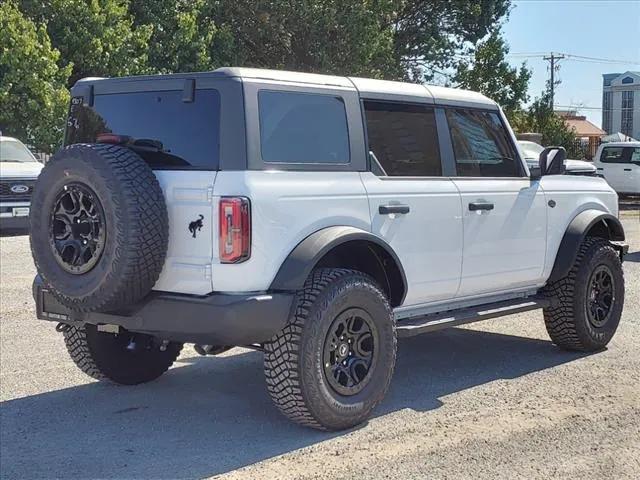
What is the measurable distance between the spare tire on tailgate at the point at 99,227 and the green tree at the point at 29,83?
16.6 m

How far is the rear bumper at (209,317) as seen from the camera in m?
Answer: 4.38

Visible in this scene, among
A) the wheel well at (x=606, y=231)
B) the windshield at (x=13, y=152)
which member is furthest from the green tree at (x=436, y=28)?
the wheel well at (x=606, y=231)

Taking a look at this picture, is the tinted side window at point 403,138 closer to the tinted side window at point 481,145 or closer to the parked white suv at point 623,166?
the tinted side window at point 481,145

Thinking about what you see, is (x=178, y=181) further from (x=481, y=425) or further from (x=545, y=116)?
(x=545, y=116)

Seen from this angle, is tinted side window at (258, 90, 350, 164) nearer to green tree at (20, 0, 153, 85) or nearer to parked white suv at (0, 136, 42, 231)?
parked white suv at (0, 136, 42, 231)

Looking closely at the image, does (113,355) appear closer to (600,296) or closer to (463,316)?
(463,316)

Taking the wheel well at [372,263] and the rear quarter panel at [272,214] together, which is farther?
the wheel well at [372,263]

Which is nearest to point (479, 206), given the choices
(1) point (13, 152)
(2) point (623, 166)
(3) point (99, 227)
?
(3) point (99, 227)

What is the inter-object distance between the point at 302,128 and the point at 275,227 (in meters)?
0.71

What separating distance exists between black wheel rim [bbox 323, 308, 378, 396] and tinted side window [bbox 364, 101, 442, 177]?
0.97m

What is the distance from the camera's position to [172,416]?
5207 millimetres

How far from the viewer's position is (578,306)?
6.59 metres

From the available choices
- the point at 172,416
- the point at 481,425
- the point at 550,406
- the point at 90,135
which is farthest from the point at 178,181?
the point at 550,406

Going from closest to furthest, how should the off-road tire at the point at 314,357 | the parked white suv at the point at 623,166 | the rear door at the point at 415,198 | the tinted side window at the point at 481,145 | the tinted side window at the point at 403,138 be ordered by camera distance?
the off-road tire at the point at 314,357, the rear door at the point at 415,198, the tinted side window at the point at 403,138, the tinted side window at the point at 481,145, the parked white suv at the point at 623,166
